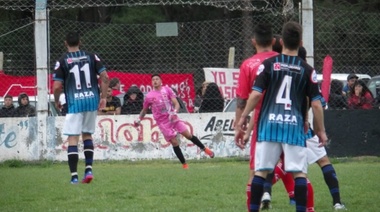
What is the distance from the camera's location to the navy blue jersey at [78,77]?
1403 centimetres

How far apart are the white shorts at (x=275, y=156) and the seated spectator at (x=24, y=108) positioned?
12513 millimetres

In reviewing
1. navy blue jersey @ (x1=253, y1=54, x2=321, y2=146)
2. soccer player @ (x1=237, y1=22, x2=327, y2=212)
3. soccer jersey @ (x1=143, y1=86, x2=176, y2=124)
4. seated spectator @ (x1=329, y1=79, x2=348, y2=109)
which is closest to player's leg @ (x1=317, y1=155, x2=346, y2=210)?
soccer player @ (x1=237, y1=22, x2=327, y2=212)

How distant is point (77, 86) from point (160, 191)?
2.42 m

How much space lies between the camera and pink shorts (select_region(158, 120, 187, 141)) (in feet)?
62.3

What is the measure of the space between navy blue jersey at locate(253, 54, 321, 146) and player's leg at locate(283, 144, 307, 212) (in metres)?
0.07

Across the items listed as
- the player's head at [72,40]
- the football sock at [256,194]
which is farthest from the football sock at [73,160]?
the football sock at [256,194]

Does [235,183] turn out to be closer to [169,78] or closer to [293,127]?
[293,127]

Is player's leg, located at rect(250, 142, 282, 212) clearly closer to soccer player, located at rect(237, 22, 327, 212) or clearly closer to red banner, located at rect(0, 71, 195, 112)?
soccer player, located at rect(237, 22, 327, 212)

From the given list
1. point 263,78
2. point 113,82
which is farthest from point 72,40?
point 113,82

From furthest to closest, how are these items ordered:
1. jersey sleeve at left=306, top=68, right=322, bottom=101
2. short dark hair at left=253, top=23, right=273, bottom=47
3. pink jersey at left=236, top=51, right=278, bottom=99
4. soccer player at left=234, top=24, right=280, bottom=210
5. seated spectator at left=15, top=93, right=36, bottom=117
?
seated spectator at left=15, top=93, right=36, bottom=117
short dark hair at left=253, top=23, right=273, bottom=47
pink jersey at left=236, top=51, right=278, bottom=99
soccer player at left=234, top=24, right=280, bottom=210
jersey sleeve at left=306, top=68, right=322, bottom=101

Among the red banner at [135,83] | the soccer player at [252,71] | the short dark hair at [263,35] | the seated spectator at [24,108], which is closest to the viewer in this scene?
the soccer player at [252,71]

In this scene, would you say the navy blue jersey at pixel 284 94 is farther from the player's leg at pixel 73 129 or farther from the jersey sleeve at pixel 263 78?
the player's leg at pixel 73 129

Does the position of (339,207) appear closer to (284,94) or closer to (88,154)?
(284,94)

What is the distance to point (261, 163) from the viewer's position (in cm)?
889
